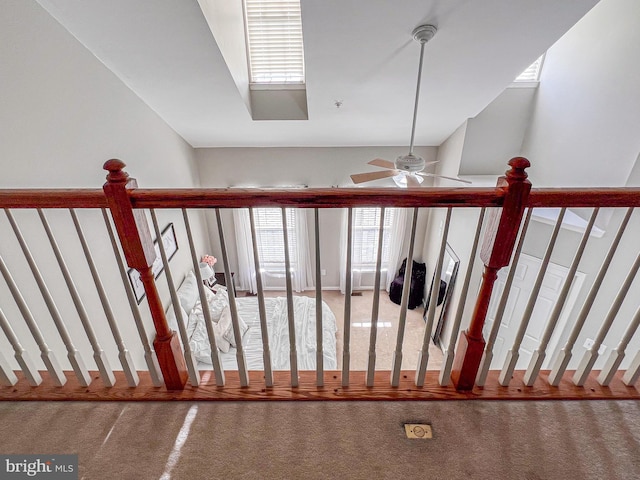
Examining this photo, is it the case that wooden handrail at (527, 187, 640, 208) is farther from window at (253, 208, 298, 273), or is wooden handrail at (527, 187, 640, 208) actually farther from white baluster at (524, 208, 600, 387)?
window at (253, 208, 298, 273)

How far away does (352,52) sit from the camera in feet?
7.45

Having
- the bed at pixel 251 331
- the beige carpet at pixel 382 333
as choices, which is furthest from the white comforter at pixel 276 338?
the beige carpet at pixel 382 333

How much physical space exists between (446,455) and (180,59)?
2930mm

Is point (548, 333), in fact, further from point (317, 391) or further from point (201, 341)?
point (201, 341)

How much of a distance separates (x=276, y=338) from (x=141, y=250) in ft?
8.97

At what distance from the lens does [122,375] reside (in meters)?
1.25

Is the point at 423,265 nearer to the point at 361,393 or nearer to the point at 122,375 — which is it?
the point at 361,393

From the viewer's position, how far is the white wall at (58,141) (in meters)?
1.66

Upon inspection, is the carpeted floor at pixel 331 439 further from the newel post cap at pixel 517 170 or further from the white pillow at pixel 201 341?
the white pillow at pixel 201 341

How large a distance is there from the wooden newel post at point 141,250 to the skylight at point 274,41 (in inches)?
103

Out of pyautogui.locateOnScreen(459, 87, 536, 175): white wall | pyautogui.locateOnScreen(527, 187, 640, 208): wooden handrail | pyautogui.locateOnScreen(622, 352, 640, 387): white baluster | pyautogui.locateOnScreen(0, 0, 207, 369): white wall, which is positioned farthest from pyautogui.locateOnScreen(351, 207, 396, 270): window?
pyautogui.locateOnScreen(527, 187, 640, 208): wooden handrail

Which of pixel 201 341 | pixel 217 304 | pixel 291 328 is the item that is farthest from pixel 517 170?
pixel 217 304

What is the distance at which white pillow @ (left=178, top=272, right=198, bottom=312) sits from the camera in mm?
3730

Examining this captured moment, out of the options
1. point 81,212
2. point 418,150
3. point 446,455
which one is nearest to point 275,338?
point 81,212
